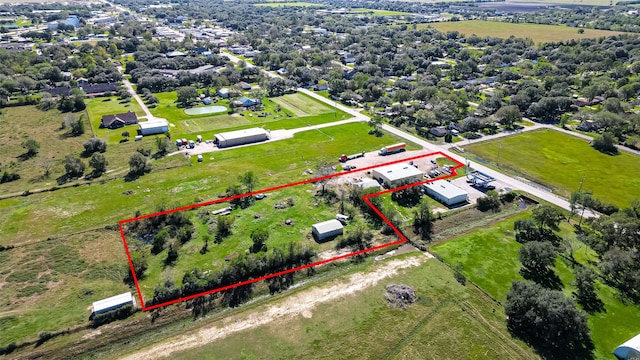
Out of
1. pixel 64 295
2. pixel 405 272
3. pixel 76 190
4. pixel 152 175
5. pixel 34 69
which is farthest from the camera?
pixel 34 69

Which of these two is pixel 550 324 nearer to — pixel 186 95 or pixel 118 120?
→ pixel 118 120

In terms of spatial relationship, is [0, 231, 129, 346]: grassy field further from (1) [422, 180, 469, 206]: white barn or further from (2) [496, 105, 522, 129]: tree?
(2) [496, 105, 522, 129]: tree

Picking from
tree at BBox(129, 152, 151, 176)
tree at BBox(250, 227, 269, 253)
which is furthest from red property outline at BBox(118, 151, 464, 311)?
tree at BBox(129, 152, 151, 176)

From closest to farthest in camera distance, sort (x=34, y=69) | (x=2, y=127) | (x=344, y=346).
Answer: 1. (x=344, y=346)
2. (x=2, y=127)
3. (x=34, y=69)

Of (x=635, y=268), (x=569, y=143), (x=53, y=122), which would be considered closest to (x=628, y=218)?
(x=635, y=268)

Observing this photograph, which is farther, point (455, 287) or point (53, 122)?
point (53, 122)

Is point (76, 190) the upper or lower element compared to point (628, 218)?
lower

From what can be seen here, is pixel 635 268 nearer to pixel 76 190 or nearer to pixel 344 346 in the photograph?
pixel 344 346

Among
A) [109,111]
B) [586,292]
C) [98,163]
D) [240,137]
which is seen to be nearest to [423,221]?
[586,292]

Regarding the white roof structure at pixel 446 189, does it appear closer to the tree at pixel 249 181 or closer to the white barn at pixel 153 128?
the tree at pixel 249 181
